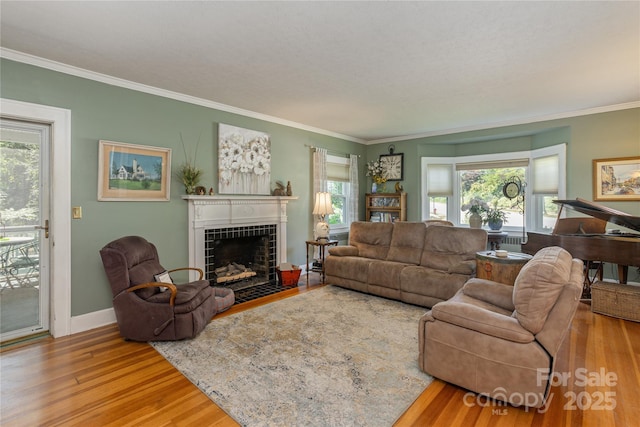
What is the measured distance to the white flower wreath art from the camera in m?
4.38

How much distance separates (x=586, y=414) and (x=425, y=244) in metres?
2.51

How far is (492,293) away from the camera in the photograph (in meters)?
2.61

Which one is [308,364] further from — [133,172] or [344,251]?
[133,172]

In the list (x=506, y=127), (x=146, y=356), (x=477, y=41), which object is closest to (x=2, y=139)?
(x=146, y=356)

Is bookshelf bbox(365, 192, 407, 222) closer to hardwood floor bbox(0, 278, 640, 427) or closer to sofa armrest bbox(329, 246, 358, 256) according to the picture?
sofa armrest bbox(329, 246, 358, 256)

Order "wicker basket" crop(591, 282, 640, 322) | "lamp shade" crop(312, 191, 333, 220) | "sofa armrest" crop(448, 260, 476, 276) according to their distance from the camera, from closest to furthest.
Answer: "wicker basket" crop(591, 282, 640, 322), "sofa armrest" crop(448, 260, 476, 276), "lamp shade" crop(312, 191, 333, 220)

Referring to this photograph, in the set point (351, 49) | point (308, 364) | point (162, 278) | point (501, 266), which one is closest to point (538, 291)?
point (501, 266)

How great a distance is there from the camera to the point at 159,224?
148 inches

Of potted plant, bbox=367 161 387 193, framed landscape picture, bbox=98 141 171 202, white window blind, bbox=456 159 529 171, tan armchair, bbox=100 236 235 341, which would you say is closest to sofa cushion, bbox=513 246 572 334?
tan armchair, bbox=100 236 235 341

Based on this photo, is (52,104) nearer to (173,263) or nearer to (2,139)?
(2,139)

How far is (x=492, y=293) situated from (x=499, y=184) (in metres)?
3.95

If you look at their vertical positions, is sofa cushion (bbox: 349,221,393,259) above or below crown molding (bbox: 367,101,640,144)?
below

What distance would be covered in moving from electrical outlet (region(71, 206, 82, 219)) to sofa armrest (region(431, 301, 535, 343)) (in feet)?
11.3

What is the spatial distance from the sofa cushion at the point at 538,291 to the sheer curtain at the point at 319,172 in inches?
155
